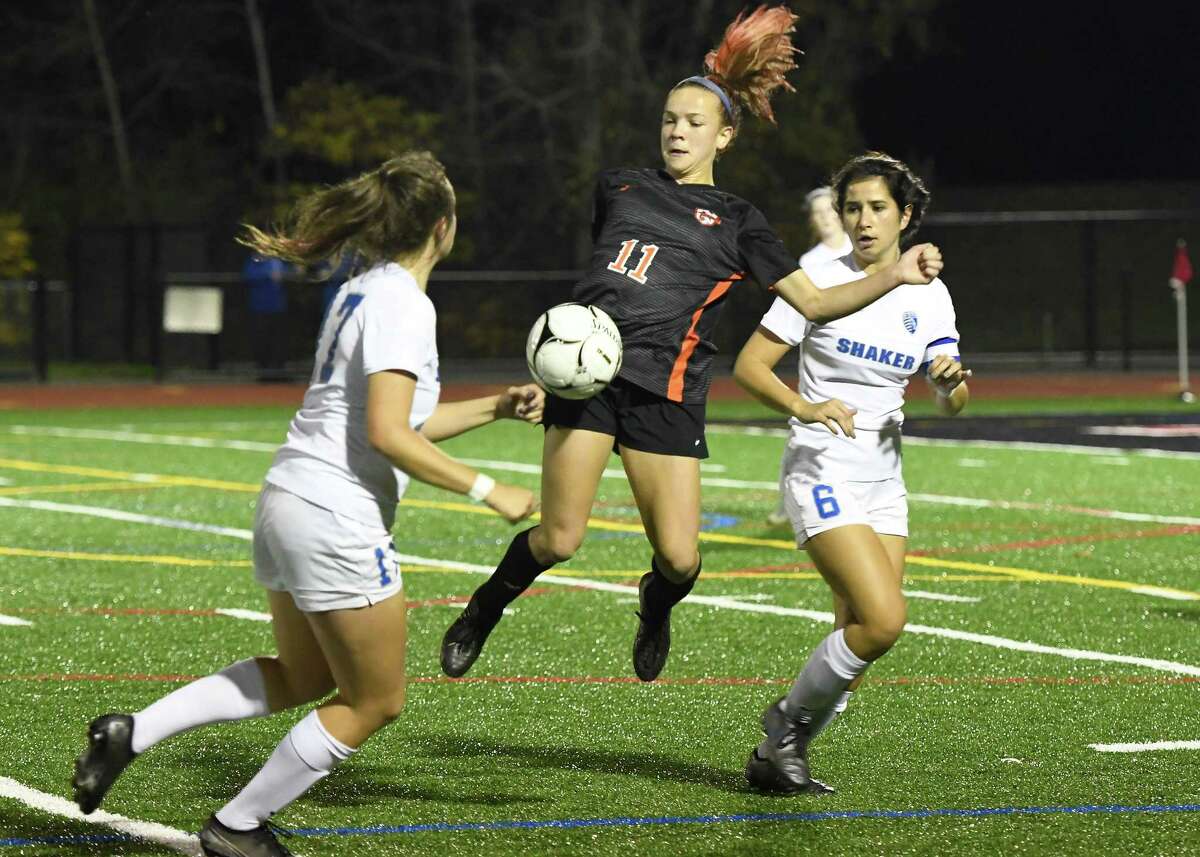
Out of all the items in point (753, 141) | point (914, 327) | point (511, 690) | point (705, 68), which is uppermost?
point (753, 141)

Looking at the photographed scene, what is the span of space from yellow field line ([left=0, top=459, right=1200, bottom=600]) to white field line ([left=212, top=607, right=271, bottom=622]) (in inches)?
120

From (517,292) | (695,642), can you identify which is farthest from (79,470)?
(517,292)

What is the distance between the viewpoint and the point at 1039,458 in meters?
18.8

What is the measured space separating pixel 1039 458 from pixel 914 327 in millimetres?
12215

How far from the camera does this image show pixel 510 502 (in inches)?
211

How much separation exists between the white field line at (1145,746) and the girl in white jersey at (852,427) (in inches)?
40.6

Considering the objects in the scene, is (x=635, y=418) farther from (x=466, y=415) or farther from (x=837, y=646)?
(x=466, y=415)

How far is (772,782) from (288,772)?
66.9 inches

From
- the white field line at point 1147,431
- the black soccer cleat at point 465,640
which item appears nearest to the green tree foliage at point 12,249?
the white field line at point 1147,431

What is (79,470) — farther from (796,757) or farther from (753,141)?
(753,141)

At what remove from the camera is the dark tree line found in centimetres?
3434

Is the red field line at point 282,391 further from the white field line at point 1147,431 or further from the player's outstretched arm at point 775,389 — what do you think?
the player's outstretched arm at point 775,389

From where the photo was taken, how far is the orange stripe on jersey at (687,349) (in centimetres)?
702

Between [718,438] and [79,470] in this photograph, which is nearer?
[79,470]
